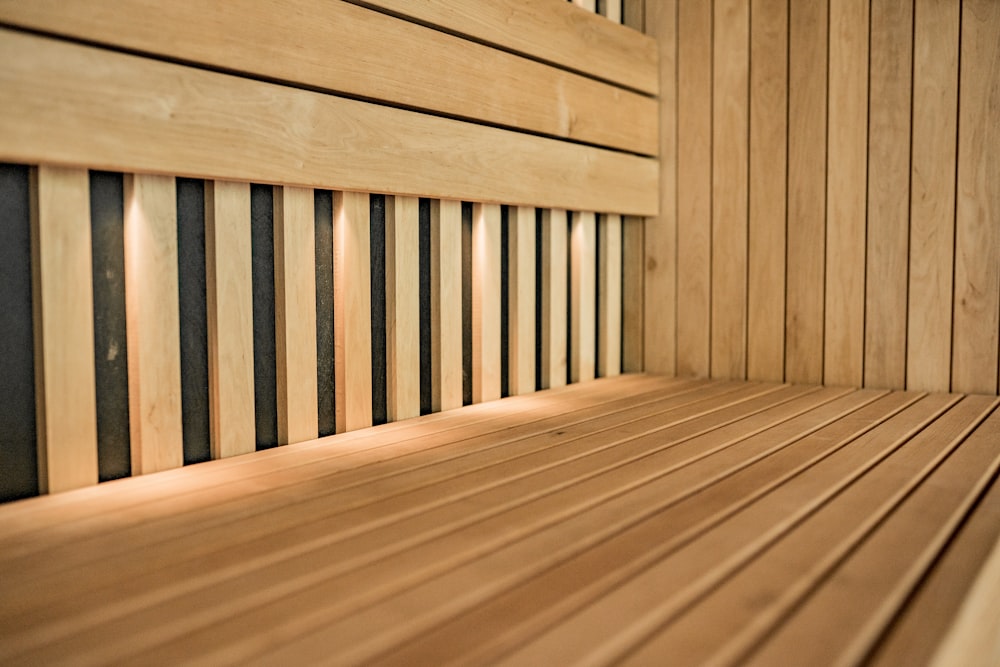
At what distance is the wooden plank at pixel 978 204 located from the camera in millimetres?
2371

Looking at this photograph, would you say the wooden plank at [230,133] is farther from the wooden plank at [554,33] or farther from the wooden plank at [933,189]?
the wooden plank at [933,189]

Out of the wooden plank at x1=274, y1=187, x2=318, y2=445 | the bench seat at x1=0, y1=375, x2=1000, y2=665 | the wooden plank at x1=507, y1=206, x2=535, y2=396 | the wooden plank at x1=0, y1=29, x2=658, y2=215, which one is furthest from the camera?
the wooden plank at x1=507, y1=206, x2=535, y2=396

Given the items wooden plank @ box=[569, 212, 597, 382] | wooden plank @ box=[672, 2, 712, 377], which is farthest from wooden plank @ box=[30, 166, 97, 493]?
wooden plank @ box=[672, 2, 712, 377]

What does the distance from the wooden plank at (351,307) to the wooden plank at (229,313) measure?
0.25 metres

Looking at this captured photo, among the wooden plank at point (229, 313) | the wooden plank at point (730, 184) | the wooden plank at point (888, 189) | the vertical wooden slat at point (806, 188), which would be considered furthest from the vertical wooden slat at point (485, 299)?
A: the wooden plank at point (888, 189)

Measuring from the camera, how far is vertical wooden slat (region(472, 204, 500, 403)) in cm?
235

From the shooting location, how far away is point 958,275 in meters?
2.45

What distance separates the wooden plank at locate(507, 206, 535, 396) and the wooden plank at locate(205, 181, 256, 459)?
0.95 metres

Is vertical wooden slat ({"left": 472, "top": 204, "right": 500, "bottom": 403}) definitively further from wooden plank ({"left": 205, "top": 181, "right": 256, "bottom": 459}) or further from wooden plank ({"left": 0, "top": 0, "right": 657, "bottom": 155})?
wooden plank ({"left": 205, "top": 181, "right": 256, "bottom": 459})

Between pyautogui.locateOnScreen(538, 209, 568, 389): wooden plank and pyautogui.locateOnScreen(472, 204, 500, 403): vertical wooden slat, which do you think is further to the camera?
pyautogui.locateOnScreen(538, 209, 568, 389): wooden plank

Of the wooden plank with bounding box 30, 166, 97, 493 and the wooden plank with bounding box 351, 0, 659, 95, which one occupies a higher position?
the wooden plank with bounding box 351, 0, 659, 95

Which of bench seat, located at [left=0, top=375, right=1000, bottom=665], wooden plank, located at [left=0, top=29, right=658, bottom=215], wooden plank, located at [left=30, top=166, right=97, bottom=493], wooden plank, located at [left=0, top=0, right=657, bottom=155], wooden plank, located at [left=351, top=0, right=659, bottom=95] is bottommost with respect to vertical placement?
bench seat, located at [left=0, top=375, right=1000, bottom=665]

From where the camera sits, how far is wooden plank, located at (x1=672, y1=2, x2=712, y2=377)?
287 cm

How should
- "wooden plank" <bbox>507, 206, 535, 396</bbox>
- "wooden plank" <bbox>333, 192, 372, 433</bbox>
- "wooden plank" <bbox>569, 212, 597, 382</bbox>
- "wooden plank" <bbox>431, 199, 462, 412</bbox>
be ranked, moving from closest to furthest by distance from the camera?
"wooden plank" <bbox>333, 192, 372, 433</bbox>, "wooden plank" <bbox>431, 199, 462, 412</bbox>, "wooden plank" <bbox>507, 206, 535, 396</bbox>, "wooden plank" <bbox>569, 212, 597, 382</bbox>
